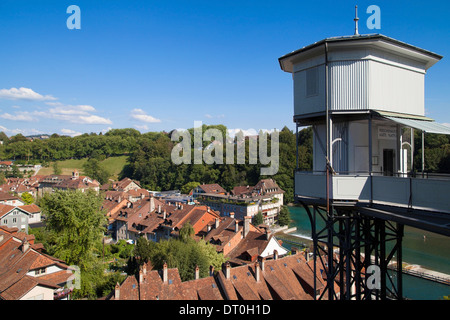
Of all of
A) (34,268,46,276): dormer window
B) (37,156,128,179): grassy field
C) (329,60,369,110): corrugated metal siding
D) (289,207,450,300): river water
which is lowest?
(289,207,450,300): river water

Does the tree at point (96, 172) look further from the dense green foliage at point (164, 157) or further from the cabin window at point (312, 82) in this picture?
the cabin window at point (312, 82)

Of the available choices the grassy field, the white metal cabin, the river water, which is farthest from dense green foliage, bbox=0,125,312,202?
the white metal cabin

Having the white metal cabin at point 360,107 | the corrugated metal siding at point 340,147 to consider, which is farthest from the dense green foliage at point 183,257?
the corrugated metal siding at point 340,147

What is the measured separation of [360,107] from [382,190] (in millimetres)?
2020

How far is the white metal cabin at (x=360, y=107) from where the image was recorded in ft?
23.0

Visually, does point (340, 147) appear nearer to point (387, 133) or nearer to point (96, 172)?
point (387, 133)

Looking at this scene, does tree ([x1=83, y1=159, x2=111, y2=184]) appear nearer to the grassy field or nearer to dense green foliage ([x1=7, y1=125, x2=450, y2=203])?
dense green foliage ([x1=7, y1=125, x2=450, y2=203])

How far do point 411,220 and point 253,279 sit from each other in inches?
565

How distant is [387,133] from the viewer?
26.8ft

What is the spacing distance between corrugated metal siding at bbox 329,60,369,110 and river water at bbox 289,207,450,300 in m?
22.4

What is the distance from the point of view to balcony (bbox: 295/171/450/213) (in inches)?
217

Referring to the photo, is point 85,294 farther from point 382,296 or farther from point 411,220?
point 411,220

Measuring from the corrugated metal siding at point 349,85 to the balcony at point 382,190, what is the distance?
67.9 inches
